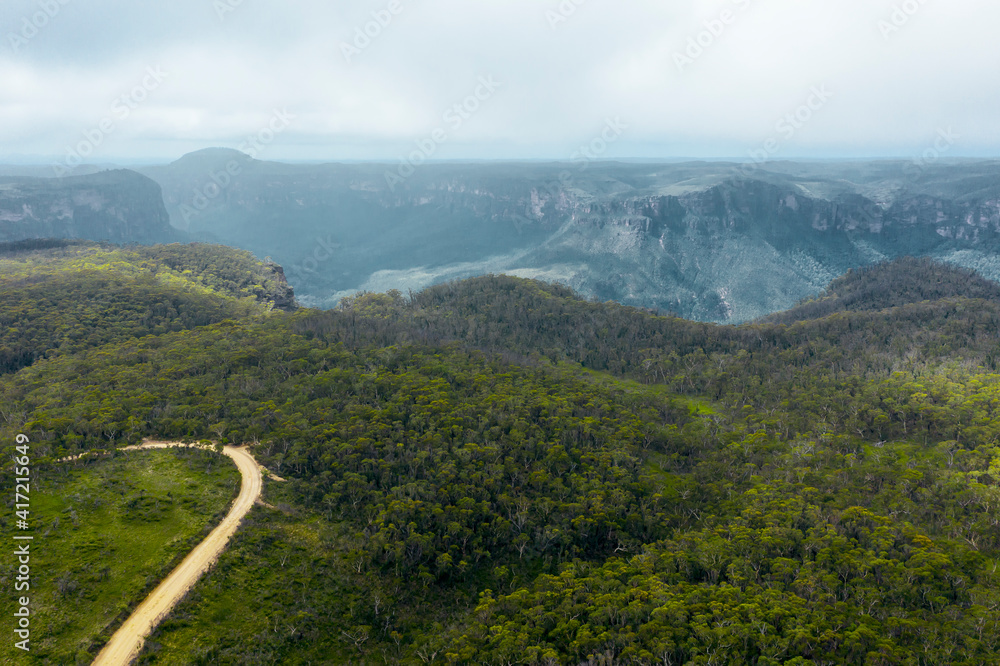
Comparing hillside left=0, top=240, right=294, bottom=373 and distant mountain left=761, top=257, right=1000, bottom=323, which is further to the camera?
distant mountain left=761, top=257, right=1000, bottom=323

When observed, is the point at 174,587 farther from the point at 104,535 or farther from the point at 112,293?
the point at 112,293

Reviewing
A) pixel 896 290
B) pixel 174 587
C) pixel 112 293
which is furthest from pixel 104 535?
pixel 896 290

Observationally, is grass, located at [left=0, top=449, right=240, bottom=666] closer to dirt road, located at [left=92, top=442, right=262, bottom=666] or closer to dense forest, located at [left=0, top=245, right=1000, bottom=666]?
dirt road, located at [left=92, top=442, right=262, bottom=666]

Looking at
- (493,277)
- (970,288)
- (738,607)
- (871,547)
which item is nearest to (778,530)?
(871,547)

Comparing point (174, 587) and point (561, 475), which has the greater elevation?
point (174, 587)

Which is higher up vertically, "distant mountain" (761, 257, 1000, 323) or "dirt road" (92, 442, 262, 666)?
"distant mountain" (761, 257, 1000, 323)

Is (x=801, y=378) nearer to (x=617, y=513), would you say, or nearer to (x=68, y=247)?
(x=617, y=513)

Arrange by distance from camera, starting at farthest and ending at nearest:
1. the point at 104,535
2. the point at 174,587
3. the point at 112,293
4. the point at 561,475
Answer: the point at 112,293 < the point at 561,475 < the point at 104,535 < the point at 174,587

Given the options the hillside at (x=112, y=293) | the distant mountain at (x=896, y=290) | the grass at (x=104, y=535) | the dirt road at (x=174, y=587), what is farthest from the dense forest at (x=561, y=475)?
the distant mountain at (x=896, y=290)

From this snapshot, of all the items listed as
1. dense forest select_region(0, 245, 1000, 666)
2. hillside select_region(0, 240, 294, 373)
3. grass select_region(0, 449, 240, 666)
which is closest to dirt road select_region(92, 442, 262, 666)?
grass select_region(0, 449, 240, 666)
